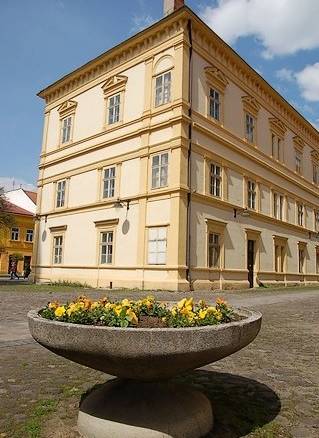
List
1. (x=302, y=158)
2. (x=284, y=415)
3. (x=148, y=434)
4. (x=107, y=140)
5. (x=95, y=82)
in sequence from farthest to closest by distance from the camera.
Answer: (x=302, y=158), (x=95, y=82), (x=107, y=140), (x=284, y=415), (x=148, y=434)

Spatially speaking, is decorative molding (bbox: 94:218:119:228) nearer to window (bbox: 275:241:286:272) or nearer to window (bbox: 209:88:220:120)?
window (bbox: 209:88:220:120)

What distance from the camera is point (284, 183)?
26.7 meters

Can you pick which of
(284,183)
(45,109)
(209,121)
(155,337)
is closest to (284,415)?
(155,337)

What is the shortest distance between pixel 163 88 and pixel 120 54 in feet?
13.9

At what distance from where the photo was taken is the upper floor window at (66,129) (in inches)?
984

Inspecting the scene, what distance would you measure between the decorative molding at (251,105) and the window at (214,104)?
9.05 feet

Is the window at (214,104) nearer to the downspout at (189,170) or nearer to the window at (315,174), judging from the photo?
the downspout at (189,170)

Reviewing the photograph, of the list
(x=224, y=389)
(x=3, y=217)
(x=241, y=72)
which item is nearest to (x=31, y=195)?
(x=3, y=217)

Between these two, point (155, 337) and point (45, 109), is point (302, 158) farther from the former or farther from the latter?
point (155, 337)

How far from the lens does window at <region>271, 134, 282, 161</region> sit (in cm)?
2623

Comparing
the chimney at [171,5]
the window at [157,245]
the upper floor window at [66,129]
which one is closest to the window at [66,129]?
the upper floor window at [66,129]

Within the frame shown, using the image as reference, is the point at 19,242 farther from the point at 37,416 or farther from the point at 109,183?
the point at 37,416

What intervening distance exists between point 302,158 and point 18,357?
28934mm

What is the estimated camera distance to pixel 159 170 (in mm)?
18766
